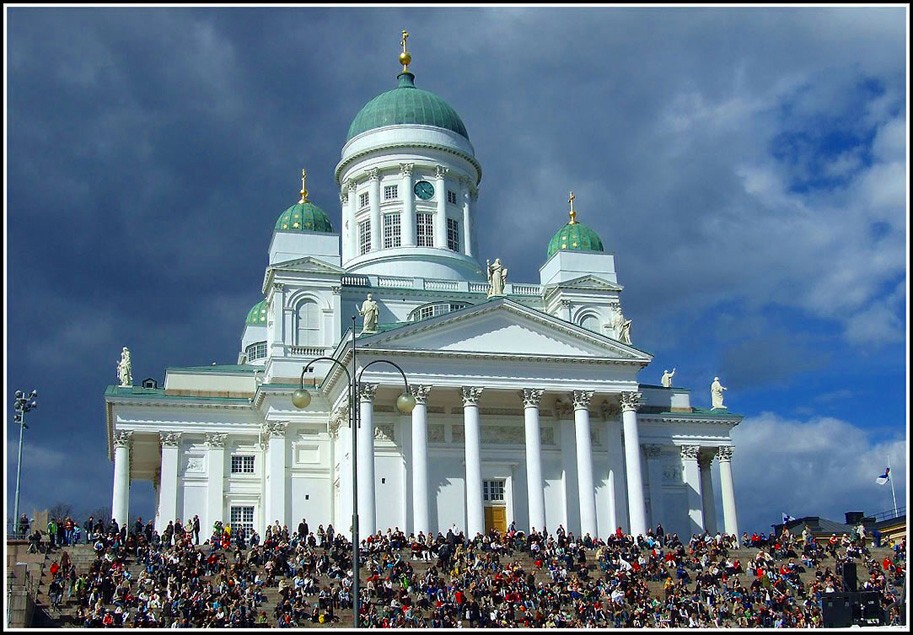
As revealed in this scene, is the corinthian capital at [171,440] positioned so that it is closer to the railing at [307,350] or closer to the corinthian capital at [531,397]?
the railing at [307,350]

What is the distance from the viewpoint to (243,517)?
181ft

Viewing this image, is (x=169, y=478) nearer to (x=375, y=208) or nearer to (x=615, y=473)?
(x=375, y=208)

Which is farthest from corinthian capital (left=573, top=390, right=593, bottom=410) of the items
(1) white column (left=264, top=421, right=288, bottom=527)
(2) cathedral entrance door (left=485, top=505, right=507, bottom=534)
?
(1) white column (left=264, top=421, right=288, bottom=527)

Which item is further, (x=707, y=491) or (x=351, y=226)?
(x=351, y=226)

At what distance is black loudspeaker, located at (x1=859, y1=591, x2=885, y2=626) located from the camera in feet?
114

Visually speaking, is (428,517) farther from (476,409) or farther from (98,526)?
(98,526)

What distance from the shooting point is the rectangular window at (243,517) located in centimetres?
5475

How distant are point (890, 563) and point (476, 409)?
58.8 feet

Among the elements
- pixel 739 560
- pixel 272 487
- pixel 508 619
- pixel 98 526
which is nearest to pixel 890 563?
pixel 739 560

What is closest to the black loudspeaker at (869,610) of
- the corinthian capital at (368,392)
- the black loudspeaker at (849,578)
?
the black loudspeaker at (849,578)

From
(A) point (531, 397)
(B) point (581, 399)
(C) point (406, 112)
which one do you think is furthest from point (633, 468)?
(C) point (406, 112)

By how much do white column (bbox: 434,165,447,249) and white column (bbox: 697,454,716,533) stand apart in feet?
61.1

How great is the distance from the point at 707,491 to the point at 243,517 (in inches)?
983

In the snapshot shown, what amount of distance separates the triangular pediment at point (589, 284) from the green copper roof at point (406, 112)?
1336 cm
